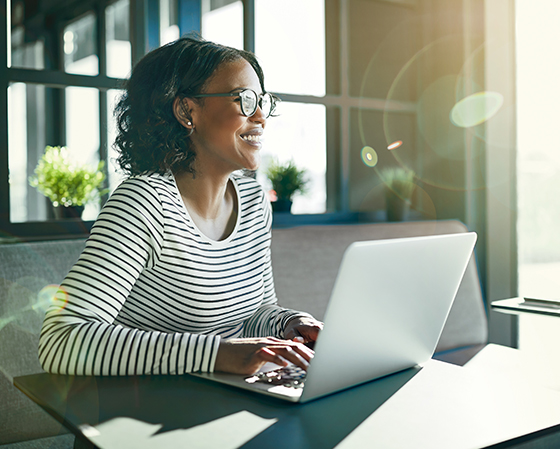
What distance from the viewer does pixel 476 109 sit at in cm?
301

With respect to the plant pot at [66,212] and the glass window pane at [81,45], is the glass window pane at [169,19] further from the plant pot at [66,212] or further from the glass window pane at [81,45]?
the glass window pane at [81,45]

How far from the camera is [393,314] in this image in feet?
2.87

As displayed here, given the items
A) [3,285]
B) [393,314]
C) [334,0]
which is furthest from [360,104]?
[393,314]

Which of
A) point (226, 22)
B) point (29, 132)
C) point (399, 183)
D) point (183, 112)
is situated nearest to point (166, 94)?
point (183, 112)

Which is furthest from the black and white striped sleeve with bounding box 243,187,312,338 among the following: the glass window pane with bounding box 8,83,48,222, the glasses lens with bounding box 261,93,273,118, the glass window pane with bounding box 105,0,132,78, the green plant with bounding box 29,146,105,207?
the glass window pane with bounding box 8,83,48,222

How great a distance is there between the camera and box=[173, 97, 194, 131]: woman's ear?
4.60 ft

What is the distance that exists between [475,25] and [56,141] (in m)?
2.98

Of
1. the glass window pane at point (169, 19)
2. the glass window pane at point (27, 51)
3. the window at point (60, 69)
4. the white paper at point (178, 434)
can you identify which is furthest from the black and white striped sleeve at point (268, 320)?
the glass window pane at point (27, 51)

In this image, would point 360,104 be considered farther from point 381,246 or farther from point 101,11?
point 381,246

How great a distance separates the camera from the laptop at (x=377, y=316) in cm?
76

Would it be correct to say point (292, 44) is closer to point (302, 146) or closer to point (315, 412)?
point (302, 146)

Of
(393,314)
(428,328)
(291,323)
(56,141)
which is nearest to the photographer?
(393,314)

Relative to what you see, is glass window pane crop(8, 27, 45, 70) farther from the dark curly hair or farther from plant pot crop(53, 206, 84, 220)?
the dark curly hair

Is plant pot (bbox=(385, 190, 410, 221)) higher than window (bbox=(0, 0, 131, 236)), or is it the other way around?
window (bbox=(0, 0, 131, 236))
